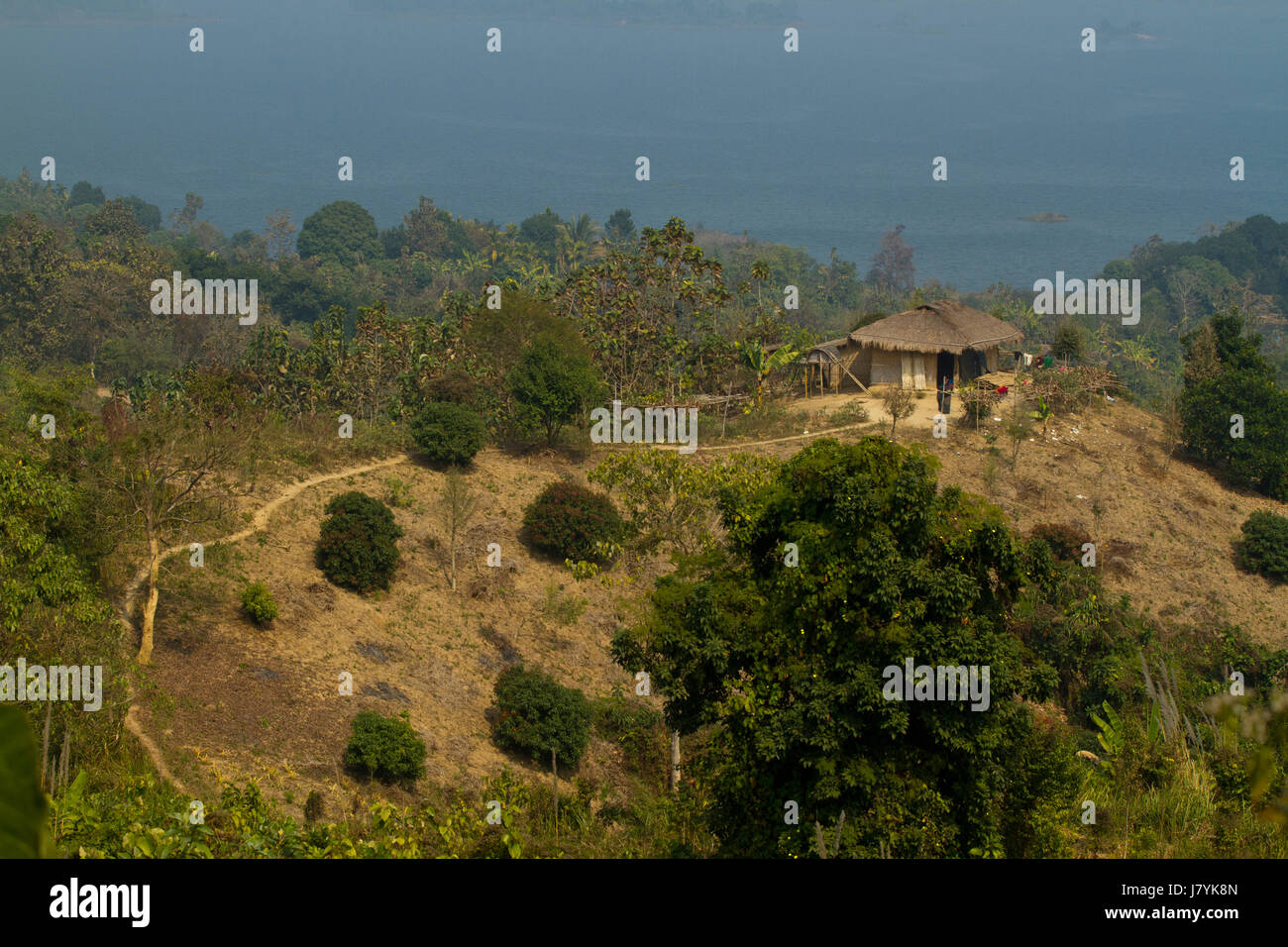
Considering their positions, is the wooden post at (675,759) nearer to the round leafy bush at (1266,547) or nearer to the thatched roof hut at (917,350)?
the round leafy bush at (1266,547)

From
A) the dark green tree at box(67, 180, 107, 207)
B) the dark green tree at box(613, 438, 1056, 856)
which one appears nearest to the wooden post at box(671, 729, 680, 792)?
the dark green tree at box(613, 438, 1056, 856)

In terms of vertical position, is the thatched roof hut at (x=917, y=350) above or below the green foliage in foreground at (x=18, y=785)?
above

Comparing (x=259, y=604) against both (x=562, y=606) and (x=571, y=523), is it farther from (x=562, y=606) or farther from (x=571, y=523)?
(x=571, y=523)

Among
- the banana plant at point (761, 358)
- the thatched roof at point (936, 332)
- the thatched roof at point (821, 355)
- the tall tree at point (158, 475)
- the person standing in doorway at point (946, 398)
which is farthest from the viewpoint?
the thatched roof at point (821, 355)

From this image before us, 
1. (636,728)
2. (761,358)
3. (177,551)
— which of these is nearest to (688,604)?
(636,728)

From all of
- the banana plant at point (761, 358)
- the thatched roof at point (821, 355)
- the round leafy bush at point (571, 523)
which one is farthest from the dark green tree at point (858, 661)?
the thatched roof at point (821, 355)

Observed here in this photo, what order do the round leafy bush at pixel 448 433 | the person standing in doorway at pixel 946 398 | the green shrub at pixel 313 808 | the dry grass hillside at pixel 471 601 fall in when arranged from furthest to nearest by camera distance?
1. the person standing in doorway at pixel 946 398
2. the round leafy bush at pixel 448 433
3. the dry grass hillside at pixel 471 601
4. the green shrub at pixel 313 808

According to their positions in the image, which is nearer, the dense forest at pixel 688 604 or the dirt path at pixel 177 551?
the dense forest at pixel 688 604
